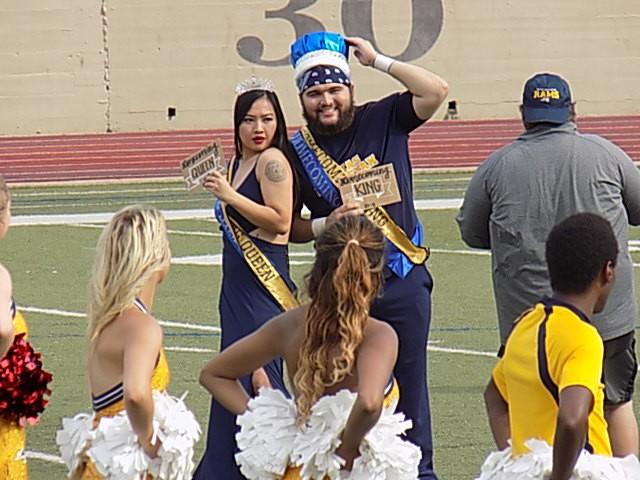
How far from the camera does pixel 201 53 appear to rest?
90.4 feet

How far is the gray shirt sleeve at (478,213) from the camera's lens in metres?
6.15

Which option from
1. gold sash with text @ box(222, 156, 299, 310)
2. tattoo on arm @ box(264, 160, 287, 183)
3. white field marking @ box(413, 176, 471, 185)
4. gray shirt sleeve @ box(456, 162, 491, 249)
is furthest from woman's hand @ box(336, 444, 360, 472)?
white field marking @ box(413, 176, 471, 185)

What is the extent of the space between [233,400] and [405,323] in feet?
4.87

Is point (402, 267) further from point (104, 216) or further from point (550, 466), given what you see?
point (104, 216)

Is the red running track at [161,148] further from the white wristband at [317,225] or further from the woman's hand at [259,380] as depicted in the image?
the woman's hand at [259,380]

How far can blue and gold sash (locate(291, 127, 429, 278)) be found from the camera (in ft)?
20.4

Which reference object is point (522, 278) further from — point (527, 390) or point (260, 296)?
point (527, 390)

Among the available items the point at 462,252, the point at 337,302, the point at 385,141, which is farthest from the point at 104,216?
the point at 337,302

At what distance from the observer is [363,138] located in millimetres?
6301

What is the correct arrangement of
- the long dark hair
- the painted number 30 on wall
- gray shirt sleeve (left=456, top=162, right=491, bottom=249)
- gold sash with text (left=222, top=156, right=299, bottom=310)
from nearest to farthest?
gray shirt sleeve (left=456, top=162, right=491, bottom=249), gold sash with text (left=222, top=156, right=299, bottom=310), the long dark hair, the painted number 30 on wall

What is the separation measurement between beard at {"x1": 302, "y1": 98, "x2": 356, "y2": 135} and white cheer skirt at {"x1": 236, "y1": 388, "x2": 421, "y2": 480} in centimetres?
178

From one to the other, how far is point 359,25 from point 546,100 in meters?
21.9

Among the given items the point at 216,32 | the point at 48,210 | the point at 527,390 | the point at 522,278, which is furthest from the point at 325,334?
the point at 216,32

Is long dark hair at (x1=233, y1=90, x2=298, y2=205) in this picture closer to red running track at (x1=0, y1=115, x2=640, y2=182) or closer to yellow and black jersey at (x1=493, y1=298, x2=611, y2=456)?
yellow and black jersey at (x1=493, y1=298, x2=611, y2=456)
